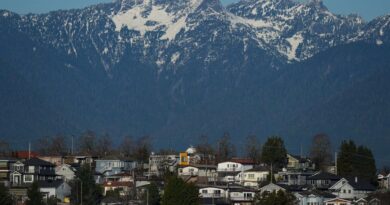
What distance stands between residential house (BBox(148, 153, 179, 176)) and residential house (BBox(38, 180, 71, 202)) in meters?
12.8

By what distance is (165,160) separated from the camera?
433 ft

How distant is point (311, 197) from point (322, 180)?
32.1ft

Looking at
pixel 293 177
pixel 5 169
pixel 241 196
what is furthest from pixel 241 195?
pixel 5 169

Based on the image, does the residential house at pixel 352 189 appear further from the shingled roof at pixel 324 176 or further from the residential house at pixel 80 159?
the residential house at pixel 80 159

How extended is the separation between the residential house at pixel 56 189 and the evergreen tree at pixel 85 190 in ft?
9.68

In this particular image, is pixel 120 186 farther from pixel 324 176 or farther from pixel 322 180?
pixel 324 176

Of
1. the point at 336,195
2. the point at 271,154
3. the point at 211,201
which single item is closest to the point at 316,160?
the point at 271,154

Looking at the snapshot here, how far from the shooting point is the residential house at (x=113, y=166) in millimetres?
126938

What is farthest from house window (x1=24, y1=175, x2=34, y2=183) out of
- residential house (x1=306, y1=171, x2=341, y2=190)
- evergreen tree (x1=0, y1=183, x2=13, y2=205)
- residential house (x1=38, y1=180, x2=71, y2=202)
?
residential house (x1=306, y1=171, x2=341, y2=190)

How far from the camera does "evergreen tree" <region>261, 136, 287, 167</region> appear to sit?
122938mm

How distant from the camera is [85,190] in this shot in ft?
340

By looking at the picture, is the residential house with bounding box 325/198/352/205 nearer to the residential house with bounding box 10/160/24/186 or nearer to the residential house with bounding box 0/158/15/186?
the residential house with bounding box 10/160/24/186

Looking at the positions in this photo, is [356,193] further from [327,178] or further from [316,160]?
[316,160]

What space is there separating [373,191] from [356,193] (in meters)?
1.25
